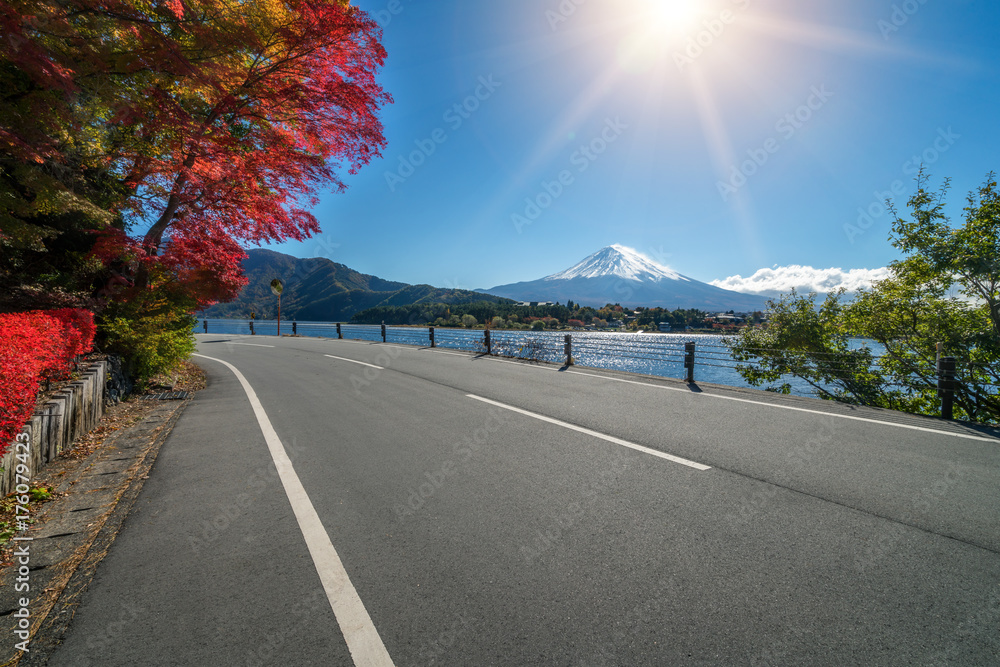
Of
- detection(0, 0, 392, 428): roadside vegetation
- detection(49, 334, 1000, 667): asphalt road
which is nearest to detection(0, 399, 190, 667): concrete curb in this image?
detection(49, 334, 1000, 667): asphalt road

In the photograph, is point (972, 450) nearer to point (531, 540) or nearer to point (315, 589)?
point (531, 540)

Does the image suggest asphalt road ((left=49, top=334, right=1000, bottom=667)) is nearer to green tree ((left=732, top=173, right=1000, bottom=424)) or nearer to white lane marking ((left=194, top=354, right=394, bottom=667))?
white lane marking ((left=194, top=354, right=394, bottom=667))

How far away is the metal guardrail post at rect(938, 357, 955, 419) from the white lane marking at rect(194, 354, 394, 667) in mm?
8417

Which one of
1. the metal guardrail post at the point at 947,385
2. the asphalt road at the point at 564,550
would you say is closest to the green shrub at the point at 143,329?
the asphalt road at the point at 564,550

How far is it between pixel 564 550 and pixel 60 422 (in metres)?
5.55

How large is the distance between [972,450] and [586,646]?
544 centimetres

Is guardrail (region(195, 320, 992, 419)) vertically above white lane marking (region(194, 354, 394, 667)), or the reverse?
guardrail (region(195, 320, 992, 419))

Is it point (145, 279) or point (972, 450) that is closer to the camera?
point (972, 450)

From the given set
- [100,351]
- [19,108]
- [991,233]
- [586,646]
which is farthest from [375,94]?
[991,233]

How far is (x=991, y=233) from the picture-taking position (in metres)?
9.20

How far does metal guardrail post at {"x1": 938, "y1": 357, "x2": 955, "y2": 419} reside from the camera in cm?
613

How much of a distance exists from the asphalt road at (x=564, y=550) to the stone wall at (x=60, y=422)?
1001 mm

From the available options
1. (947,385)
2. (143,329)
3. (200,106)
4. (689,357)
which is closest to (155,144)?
(200,106)

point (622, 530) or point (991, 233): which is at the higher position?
point (991, 233)
